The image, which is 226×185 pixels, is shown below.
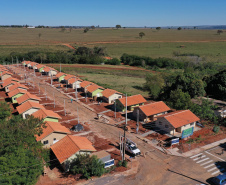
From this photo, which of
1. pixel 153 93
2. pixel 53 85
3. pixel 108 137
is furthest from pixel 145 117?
pixel 53 85

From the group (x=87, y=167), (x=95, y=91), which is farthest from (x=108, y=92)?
(x=87, y=167)

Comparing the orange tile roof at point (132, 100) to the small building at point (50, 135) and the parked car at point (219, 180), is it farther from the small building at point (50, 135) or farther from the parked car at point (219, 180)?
the parked car at point (219, 180)

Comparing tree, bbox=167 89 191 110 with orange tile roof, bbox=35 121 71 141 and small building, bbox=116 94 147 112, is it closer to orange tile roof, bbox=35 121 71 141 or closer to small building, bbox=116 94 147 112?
small building, bbox=116 94 147 112

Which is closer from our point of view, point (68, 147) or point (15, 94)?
point (68, 147)

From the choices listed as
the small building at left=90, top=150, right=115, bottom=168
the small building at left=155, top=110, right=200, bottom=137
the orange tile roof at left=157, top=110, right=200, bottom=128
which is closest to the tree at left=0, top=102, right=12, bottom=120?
the small building at left=90, top=150, right=115, bottom=168

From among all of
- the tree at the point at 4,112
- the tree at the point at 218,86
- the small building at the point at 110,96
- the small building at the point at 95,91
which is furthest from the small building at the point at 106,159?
the tree at the point at 218,86

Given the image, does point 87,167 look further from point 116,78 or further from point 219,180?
point 116,78
